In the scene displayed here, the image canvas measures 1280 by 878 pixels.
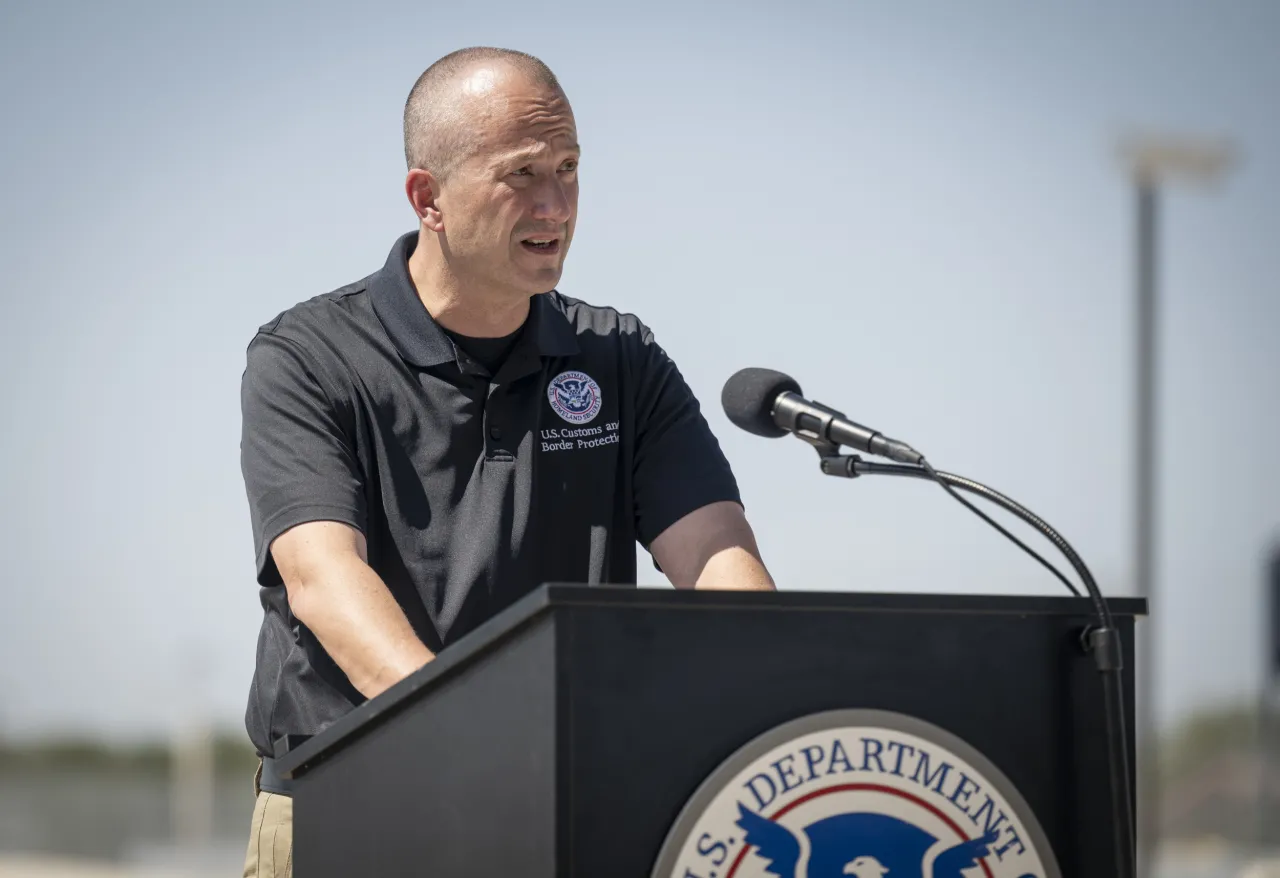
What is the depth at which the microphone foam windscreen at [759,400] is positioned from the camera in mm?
1848

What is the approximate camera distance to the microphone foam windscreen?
6.06 ft

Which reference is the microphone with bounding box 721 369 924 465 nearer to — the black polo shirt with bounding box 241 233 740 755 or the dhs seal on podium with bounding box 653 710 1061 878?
the dhs seal on podium with bounding box 653 710 1061 878

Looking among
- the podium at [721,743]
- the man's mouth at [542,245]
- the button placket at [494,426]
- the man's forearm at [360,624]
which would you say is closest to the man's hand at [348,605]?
the man's forearm at [360,624]

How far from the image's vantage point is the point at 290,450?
2.09m

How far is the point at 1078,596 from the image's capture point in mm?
1557

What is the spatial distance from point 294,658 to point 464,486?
0.38m

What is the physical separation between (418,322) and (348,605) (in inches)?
27.2

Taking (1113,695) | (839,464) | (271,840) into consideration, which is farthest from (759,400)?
(271,840)

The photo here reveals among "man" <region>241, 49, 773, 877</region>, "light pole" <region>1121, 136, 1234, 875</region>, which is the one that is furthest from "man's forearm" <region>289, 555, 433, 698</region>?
"light pole" <region>1121, 136, 1234, 875</region>

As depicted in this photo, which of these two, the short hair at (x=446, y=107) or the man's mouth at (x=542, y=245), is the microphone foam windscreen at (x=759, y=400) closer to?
the man's mouth at (x=542, y=245)

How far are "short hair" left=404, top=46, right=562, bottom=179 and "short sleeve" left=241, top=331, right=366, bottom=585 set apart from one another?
15.8 inches

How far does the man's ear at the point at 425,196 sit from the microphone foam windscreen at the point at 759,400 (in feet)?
2.50

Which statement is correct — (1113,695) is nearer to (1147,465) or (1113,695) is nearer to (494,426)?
(494,426)

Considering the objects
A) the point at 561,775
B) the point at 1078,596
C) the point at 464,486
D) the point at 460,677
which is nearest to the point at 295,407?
the point at 464,486
